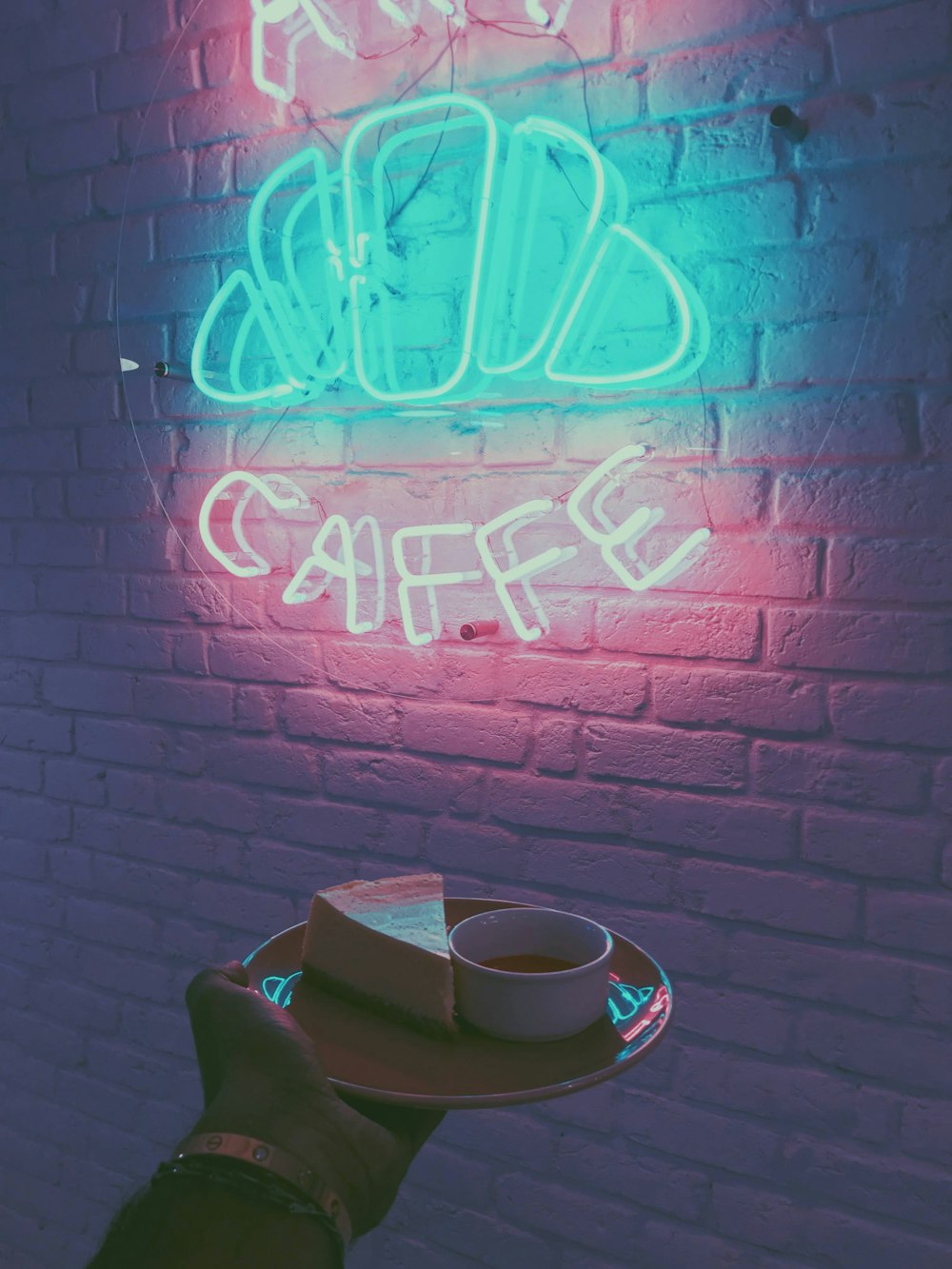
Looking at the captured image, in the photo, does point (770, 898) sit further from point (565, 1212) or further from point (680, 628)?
point (565, 1212)

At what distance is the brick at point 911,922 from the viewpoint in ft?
3.91

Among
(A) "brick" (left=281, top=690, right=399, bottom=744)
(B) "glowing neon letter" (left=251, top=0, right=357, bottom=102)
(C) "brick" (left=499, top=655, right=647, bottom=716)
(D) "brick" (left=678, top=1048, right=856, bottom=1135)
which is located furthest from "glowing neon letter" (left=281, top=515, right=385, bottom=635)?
(D) "brick" (left=678, top=1048, right=856, bottom=1135)

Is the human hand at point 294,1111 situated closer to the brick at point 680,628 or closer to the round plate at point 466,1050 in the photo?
the round plate at point 466,1050

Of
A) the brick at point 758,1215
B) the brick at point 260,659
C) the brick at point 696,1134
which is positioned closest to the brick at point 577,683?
the brick at point 260,659

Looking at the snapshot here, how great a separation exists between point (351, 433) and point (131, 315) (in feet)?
1.68

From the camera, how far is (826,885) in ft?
4.09

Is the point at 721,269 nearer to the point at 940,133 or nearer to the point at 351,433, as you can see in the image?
the point at 940,133

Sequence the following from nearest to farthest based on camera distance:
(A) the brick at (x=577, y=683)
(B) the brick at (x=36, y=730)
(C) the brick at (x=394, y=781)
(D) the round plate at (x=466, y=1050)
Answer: (D) the round plate at (x=466, y=1050) → (A) the brick at (x=577, y=683) → (C) the brick at (x=394, y=781) → (B) the brick at (x=36, y=730)

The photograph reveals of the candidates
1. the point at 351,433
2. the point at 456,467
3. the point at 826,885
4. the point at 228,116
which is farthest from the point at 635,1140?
the point at 228,116

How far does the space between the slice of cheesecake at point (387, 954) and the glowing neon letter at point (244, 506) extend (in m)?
0.73

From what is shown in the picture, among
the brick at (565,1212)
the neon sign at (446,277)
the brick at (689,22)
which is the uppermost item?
the brick at (689,22)

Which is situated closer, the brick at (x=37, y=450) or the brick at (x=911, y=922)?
the brick at (x=911, y=922)

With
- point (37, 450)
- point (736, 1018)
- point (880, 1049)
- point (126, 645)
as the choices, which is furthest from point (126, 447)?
point (880, 1049)

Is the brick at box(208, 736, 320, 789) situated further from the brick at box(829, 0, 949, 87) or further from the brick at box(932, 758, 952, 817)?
the brick at box(829, 0, 949, 87)
